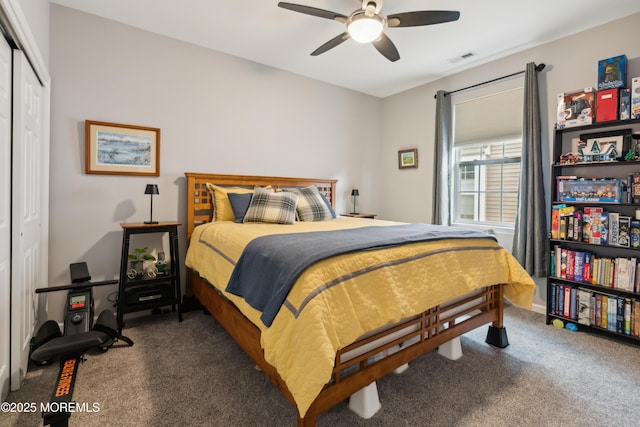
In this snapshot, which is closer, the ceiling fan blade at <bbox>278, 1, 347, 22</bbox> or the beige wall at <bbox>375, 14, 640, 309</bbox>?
the ceiling fan blade at <bbox>278, 1, 347, 22</bbox>

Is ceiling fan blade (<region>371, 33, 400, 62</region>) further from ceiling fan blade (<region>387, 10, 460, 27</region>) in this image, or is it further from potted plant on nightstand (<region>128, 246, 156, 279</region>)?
potted plant on nightstand (<region>128, 246, 156, 279</region>)

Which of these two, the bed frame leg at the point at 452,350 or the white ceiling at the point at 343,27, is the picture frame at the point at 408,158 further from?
the bed frame leg at the point at 452,350

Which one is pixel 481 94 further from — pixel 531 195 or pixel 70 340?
pixel 70 340

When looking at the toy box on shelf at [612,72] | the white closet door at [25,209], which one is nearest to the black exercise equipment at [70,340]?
the white closet door at [25,209]

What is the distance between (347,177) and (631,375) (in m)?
3.43

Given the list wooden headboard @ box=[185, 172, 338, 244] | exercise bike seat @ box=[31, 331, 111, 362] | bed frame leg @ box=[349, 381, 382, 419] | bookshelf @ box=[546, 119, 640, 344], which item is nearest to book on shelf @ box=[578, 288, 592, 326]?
bookshelf @ box=[546, 119, 640, 344]

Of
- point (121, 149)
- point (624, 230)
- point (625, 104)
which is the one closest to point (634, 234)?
point (624, 230)

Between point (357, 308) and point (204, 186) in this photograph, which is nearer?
point (357, 308)

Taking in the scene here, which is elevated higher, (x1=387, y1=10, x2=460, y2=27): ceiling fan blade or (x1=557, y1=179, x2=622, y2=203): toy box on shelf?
(x1=387, y1=10, x2=460, y2=27): ceiling fan blade

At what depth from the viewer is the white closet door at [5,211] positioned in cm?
152

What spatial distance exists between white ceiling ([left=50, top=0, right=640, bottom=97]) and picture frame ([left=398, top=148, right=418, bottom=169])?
43.4 inches

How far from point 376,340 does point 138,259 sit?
2306mm

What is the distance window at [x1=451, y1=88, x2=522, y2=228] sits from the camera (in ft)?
11.3

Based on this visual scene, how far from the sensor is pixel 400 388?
1.76 metres
